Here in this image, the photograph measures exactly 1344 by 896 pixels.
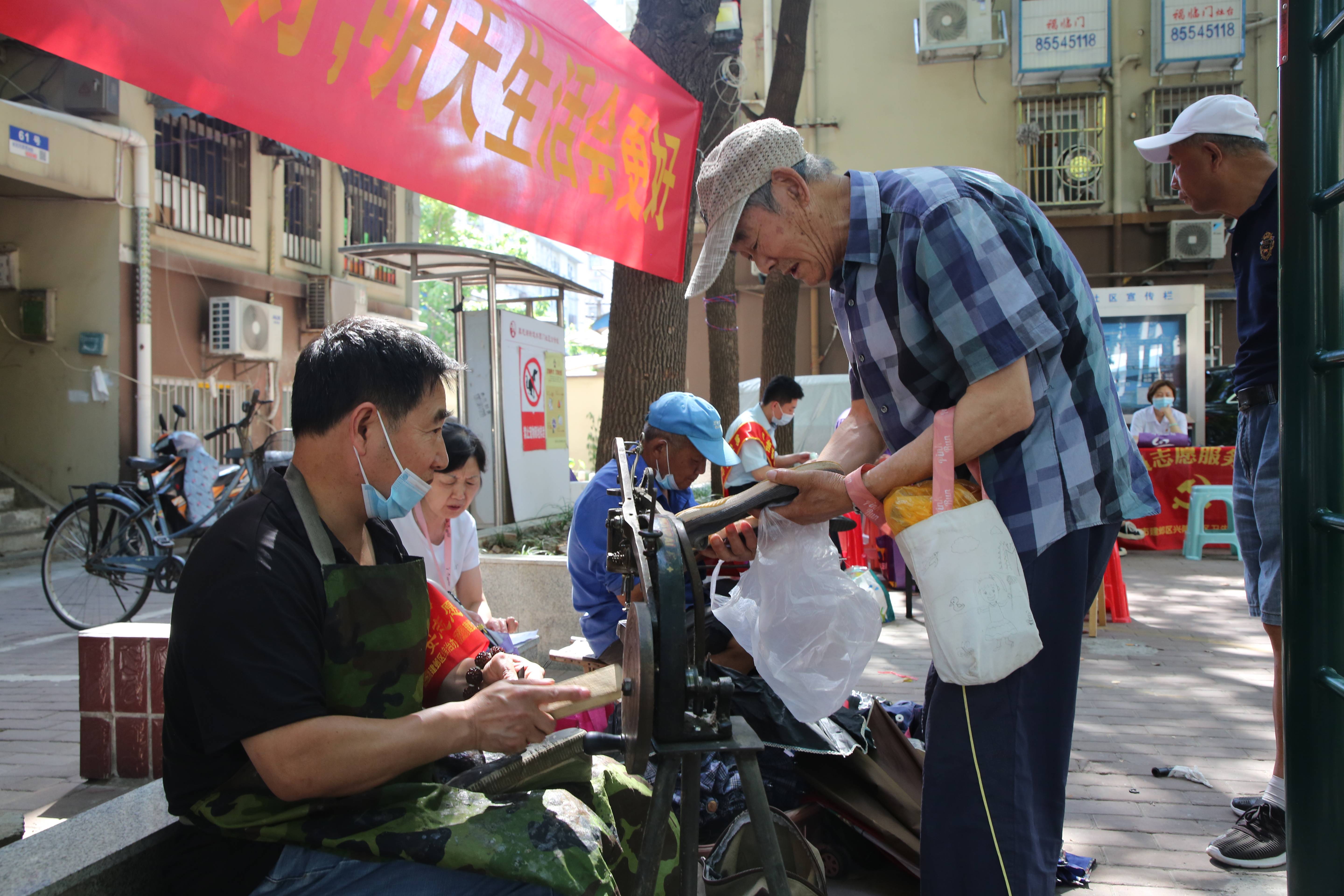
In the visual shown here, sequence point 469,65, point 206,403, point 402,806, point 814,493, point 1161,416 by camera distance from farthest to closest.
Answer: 1. point 206,403
2. point 1161,416
3. point 469,65
4. point 814,493
5. point 402,806

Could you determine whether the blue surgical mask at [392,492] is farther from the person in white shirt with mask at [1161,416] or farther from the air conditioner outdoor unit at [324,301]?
the air conditioner outdoor unit at [324,301]

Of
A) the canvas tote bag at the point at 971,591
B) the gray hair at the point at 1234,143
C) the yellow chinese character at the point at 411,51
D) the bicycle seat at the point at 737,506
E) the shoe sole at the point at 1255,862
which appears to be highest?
the yellow chinese character at the point at 411,51

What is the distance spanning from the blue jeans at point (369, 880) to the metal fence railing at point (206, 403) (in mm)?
9612

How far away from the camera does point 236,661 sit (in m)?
1.44

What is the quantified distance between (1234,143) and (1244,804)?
86.9 inches

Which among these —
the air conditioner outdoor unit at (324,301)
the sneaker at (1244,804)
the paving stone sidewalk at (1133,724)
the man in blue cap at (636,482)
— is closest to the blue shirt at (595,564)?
the man in blue cap at (636,482)

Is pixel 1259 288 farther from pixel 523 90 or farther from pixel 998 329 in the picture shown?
pixel 523 90

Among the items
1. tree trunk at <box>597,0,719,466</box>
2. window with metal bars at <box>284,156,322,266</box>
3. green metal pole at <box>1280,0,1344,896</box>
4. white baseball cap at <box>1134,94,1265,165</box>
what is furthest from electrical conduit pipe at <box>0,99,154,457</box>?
green metal pole at <box>1280,0,1344,896</box>

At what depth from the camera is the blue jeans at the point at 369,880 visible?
1505mm

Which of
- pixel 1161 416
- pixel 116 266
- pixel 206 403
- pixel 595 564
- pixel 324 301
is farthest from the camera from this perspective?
pixel 324 301

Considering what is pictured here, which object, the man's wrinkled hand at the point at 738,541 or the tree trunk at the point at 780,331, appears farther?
the tree trunk at the point at 780,331

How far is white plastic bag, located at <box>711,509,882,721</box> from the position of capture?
2238 millimetres

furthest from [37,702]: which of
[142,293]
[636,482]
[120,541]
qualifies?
[142,293]

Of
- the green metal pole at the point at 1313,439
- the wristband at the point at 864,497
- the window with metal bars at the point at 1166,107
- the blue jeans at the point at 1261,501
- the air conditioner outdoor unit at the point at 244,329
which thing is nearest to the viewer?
the green metal pole at the point at 1313,439
